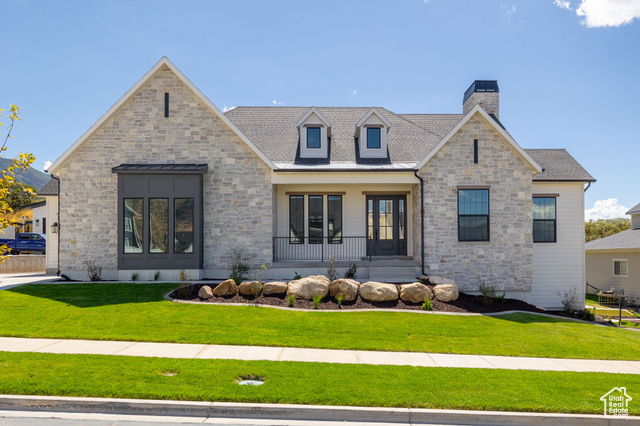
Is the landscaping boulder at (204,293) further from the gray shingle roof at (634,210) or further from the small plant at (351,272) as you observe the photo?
the gray shingle roof at (634,210)

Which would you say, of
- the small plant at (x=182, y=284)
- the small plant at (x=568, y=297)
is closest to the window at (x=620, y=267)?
the small plant at (x=568, y=297)

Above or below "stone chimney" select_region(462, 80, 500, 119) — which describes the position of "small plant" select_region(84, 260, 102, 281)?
below

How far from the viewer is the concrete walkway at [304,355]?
7.45 meters

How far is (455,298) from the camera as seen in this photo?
1248cm

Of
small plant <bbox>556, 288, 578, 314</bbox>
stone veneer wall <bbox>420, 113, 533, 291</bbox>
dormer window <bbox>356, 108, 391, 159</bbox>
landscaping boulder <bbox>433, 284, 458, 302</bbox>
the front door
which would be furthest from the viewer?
the front door

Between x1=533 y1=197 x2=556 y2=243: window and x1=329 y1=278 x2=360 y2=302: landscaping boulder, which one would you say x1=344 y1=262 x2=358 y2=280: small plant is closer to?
x1=329 y1=278 x2=360 y2=302: landscaping boulder

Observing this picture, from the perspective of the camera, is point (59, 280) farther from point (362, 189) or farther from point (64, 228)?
point (362, 189)

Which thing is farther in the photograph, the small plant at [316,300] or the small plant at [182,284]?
the small plant at [182,284]

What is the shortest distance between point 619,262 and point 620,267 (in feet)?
1.07

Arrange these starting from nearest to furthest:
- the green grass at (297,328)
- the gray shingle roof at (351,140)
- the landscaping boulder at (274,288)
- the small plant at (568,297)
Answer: the green grass at (297,328), the landscaping boulder at (274,288), the small plant at (568,297), the gray shingle roof at (351,140)

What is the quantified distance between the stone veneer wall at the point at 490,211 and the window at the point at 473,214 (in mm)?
198

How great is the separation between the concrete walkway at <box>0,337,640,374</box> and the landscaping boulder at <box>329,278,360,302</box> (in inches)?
152

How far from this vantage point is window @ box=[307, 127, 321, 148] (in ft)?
53.7

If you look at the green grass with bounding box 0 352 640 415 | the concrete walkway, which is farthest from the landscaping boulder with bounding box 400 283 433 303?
the green grass with bounding box 0 352 640 415
